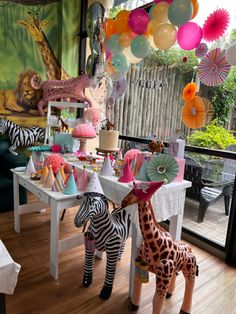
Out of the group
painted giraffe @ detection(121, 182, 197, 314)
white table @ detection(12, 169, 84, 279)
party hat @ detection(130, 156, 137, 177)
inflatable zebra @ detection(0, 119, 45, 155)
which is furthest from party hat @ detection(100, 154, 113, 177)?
inflatable zebra @ detection(0, 119, 45, 155)

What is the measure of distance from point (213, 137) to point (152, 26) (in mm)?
1141

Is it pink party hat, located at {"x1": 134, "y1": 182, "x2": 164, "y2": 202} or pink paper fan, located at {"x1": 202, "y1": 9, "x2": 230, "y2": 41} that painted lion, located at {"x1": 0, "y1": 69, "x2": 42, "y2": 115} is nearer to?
pink paper fan, located at {"x1": 202, "y1": 9, "x2": 230, "y2": 41}

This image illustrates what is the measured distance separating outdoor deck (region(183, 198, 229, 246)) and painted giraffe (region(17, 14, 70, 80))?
2.72 metres

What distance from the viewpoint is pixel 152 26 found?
2.13 meters

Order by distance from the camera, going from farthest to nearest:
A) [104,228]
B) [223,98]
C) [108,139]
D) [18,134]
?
1. [18,134]
2. [223,98]
3. [108,139]
4. [104,228]


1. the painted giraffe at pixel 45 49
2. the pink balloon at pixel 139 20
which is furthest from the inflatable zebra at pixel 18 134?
the pink balloon at pixel 139 20

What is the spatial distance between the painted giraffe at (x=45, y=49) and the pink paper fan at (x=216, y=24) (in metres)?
2.59

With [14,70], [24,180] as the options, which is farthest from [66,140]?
[14,70]

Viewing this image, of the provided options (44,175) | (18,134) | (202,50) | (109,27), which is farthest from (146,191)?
(18,134)

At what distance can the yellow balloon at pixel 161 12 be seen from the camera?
1.99 m

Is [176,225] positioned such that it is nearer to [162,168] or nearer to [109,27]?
[162,168]

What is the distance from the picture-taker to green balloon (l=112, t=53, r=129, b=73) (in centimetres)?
257

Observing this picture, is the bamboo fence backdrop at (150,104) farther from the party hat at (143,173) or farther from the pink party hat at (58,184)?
the pink party hat at (58,184)

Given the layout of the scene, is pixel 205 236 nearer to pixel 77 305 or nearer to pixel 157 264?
pixel 157 264
